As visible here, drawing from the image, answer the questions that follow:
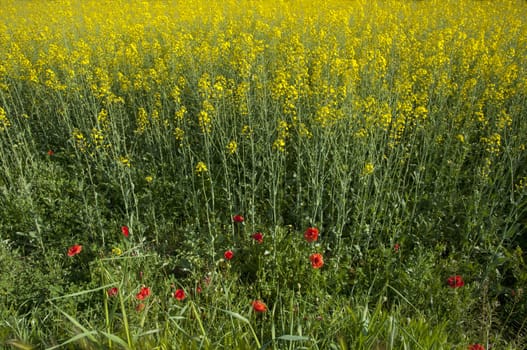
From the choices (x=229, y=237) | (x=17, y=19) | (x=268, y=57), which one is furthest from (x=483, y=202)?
(x=17, y=19)

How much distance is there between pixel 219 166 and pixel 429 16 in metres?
5.55

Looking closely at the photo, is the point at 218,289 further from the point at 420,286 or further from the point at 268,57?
the point at 268,57

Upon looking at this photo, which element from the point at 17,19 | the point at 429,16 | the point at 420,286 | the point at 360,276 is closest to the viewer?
the point at 420,286

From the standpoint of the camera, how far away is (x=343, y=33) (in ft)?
20.1

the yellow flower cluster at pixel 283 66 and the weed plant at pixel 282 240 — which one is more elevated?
the yellow flower cluster at pixel 283 66

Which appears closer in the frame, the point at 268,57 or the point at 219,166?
the point at 219,166

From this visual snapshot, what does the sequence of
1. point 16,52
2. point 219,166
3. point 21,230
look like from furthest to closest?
1. point 16,52
2. point 219,166
3. point 21,230

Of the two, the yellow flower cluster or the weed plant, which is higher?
the yellow flower cluster

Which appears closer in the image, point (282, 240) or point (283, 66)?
point (282, 240)

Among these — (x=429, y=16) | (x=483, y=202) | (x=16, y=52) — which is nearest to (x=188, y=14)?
(x=16, y=52)

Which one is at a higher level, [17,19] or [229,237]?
[17,19]

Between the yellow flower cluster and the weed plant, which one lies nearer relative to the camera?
the weed plant

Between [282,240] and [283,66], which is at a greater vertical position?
[283,66]

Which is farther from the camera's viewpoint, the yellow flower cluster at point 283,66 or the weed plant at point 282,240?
the yellow flower cluster at point 283,66
